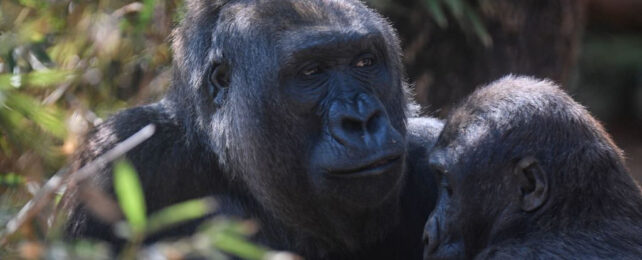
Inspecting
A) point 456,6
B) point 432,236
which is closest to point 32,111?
point 432,236

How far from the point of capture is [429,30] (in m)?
8.03

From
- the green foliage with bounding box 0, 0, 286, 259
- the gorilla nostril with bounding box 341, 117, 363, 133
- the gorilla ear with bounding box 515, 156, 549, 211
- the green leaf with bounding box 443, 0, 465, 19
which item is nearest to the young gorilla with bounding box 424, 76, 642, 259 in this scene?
the gorilla ear with bounding box 515, 156, 549, 211

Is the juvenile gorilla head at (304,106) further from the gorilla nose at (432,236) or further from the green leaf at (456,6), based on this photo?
the green leaf at (456,6)

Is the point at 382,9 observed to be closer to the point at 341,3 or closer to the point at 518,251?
the point at 341,3

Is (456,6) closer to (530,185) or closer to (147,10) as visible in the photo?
(147,10)

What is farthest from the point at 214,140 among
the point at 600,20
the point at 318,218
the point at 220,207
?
the point at 600,20

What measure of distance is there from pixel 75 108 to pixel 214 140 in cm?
138

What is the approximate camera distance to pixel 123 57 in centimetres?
624

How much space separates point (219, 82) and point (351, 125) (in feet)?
2.50

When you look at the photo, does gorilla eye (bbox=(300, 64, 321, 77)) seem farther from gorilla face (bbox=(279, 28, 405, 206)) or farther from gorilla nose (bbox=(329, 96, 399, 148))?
gorilla nose (bbox=(329, 96, 399, 148))

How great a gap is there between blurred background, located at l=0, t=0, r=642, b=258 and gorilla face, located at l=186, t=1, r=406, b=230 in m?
0.61

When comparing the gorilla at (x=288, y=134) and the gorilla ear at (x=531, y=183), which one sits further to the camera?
the gorilla at (x=288, y=134)

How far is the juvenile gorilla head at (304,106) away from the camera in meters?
4.19

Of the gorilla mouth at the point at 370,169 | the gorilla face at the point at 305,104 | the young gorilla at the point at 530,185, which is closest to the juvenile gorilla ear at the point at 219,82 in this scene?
the gorilla face at the point at 305,104
